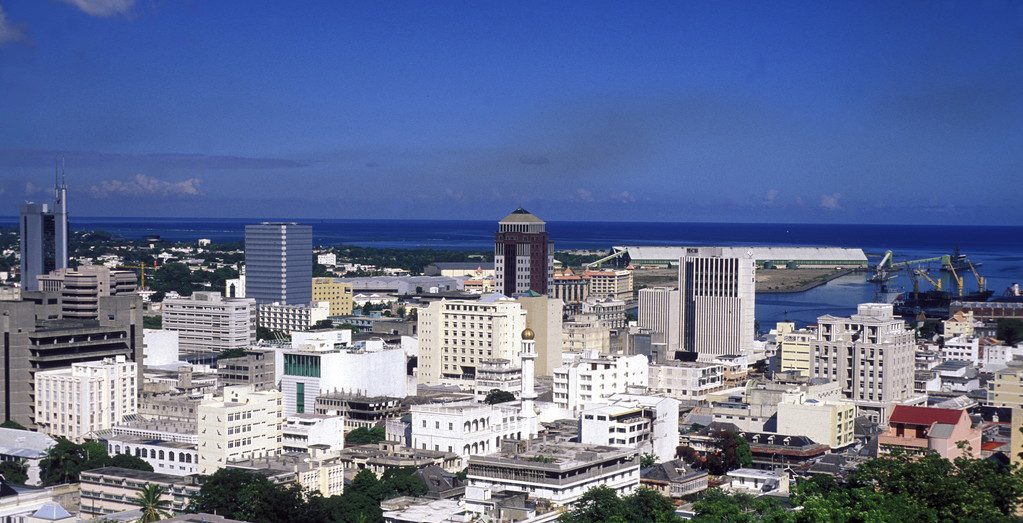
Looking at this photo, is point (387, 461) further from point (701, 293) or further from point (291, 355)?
point (701, 293)

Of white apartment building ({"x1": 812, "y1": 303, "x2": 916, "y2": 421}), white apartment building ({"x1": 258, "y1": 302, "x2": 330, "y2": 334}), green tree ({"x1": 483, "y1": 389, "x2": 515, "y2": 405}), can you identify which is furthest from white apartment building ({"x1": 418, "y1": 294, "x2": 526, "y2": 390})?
white apartment building ({"x1": 258, "y1": 302, "x2": 330, "y2": 334})

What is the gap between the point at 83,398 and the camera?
38.2 m

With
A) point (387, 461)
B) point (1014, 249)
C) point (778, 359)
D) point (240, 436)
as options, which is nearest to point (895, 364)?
point (778, 359)

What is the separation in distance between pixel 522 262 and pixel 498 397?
26684mm

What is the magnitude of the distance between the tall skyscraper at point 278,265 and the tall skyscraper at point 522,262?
12191mm

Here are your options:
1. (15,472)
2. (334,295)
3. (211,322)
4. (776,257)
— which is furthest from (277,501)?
(776,257)

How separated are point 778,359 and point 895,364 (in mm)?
7149

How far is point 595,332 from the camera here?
5738 centimetres

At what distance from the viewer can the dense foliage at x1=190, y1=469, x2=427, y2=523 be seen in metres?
27.0

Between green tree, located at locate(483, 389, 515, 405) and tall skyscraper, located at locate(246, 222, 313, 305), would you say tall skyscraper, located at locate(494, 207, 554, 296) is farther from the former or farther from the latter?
green tree, located at locate(483, 389, 515, 405)

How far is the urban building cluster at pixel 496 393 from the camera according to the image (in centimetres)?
3059

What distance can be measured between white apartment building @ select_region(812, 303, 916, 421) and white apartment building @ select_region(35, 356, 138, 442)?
24.1 m

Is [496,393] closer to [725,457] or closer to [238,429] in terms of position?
[725,457]

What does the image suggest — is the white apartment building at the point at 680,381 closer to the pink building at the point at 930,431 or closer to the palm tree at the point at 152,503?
the pink building at the point at 930,431
